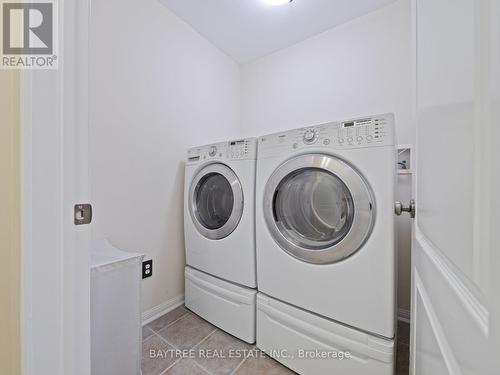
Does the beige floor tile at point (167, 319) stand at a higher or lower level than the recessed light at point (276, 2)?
lower

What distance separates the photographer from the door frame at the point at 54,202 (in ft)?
1.53

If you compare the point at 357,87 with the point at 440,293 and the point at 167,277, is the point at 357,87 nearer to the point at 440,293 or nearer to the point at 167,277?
the point at 440,293

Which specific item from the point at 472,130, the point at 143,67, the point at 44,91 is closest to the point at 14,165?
the point at 44,91

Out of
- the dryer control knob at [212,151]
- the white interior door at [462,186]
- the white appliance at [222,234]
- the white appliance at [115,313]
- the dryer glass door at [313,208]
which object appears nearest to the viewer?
the white interior door at [462,186]

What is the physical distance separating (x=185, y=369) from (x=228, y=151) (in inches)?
47.0

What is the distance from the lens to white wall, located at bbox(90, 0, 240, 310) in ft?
4.16

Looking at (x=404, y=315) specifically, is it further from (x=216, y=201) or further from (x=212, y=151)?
(x=212, y=151)

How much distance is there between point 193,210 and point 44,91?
1125mm

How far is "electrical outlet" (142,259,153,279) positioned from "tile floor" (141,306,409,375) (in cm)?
32

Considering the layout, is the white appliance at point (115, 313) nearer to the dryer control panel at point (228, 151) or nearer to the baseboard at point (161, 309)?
the baseboard at point (161, 309)

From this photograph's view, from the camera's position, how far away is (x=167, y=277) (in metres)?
1.59

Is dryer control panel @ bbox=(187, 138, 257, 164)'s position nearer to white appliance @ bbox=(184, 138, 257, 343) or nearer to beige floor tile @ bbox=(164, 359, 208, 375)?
white appliance @ bbox=(184, 138, 257, 343)

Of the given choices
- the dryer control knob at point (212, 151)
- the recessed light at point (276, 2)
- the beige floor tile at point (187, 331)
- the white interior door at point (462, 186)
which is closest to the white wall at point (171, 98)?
the beige floor tile at point (187, 331)

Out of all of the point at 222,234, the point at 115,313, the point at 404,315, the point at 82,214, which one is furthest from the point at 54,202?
the point at 404,315
